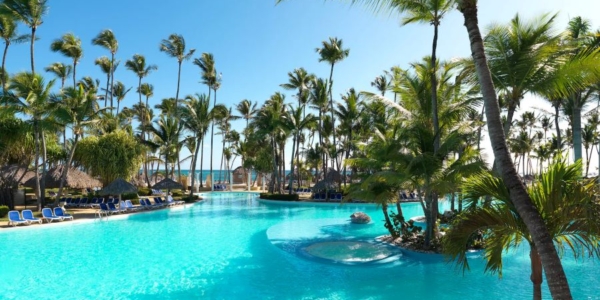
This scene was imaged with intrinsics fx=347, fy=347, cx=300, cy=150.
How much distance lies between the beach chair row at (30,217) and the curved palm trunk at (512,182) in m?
18.0

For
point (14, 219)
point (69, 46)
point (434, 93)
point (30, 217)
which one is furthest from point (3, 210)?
point (434, 93)

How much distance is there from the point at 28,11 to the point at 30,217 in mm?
10840

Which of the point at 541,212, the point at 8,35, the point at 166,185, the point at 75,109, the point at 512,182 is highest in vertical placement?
the point at 8,35

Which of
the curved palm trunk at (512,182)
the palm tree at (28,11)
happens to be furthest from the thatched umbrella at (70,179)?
the curved palm trunk at (512,182)

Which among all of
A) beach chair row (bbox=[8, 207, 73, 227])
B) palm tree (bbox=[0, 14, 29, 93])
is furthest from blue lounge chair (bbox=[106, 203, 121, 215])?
palm tree (bbox=[0, 14, 29, 93])

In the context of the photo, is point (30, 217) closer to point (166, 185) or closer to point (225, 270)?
point (166, 185)

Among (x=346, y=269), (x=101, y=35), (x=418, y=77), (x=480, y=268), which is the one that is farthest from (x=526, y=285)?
(x=101, y=35)

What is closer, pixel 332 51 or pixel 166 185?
pixel 166 185

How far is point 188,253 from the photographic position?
11266mm

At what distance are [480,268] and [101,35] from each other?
1382 inches

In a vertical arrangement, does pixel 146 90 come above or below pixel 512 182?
above

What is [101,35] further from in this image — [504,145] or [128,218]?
[504,145]

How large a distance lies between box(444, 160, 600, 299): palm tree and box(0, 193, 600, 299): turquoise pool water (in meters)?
3.53

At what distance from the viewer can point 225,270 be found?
935 cm
